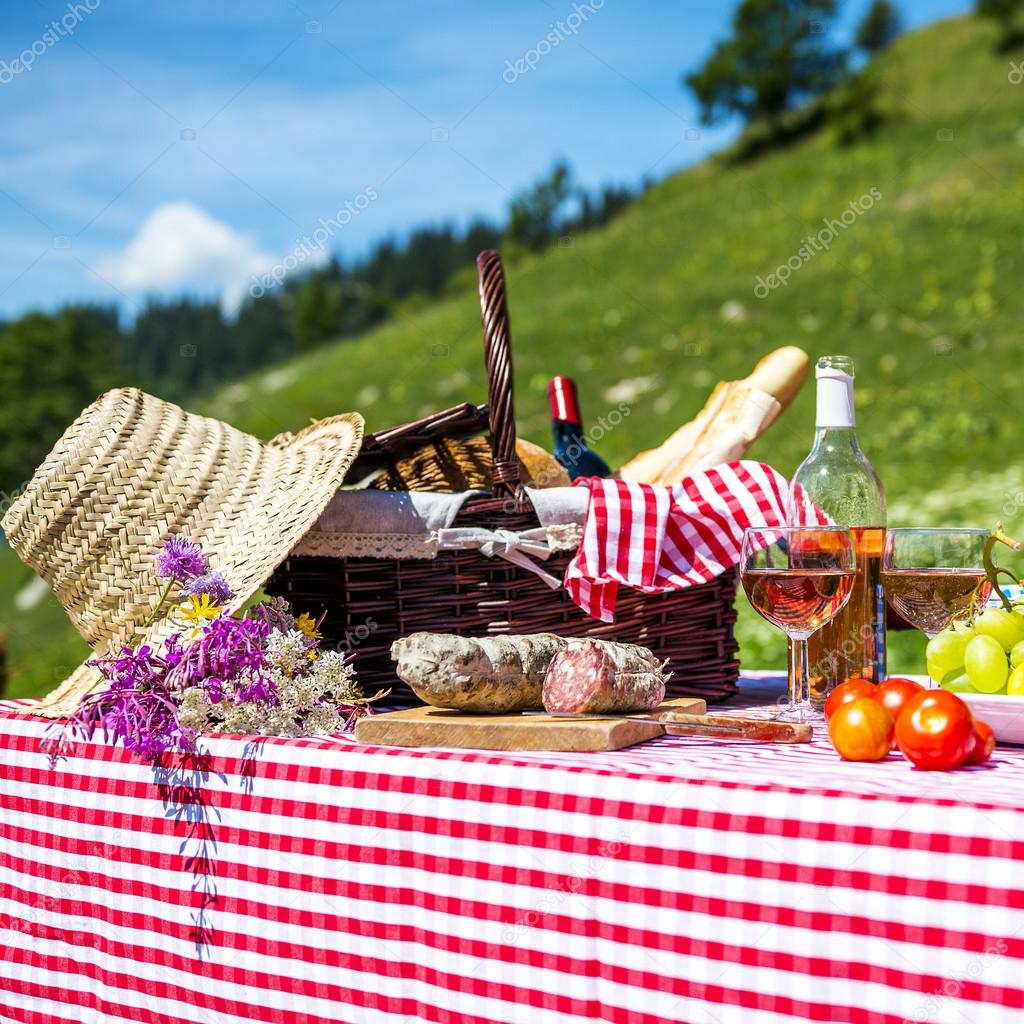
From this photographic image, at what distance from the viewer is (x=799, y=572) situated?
1.51 m

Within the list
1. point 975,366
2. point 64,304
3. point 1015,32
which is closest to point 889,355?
point 975,366

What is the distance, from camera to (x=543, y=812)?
53.4 inches

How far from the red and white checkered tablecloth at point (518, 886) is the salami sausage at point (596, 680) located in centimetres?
8

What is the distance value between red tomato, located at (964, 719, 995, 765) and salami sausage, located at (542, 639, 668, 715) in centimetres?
45

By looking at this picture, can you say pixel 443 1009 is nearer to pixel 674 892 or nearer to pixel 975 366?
pixel 674 892

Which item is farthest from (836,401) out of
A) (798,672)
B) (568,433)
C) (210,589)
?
(210,589)

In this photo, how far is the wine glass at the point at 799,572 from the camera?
4.97ft

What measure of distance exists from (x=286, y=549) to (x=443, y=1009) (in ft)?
2.21

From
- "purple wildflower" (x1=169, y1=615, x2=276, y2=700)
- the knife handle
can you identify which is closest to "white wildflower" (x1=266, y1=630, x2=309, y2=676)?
"purple wildflower" (x1=169, y1=615, x2=276, y2=700)

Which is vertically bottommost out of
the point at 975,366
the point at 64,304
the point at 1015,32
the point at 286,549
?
the point at 286,549

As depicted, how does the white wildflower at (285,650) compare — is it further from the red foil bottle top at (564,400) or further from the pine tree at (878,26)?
the pine tree at (878,26)

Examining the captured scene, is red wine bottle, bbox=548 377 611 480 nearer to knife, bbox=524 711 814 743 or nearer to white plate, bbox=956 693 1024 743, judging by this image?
knife, bbox=524 711 814 743

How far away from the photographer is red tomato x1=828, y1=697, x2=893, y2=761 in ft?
4.57

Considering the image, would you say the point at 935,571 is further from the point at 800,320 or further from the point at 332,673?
the point at 800,320
